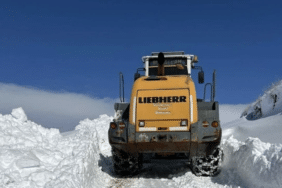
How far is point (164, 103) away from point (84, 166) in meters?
2.29

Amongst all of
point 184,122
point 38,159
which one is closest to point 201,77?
point 184,122

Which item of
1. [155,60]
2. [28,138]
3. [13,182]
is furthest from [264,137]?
[13,182]

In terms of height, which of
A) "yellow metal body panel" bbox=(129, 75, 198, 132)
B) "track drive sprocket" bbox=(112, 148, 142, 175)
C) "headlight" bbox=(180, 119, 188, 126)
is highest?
"yellow metal body panel" bbox=(129, 75, 198, 132)

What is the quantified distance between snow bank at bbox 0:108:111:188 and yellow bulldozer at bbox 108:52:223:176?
2.99 ft

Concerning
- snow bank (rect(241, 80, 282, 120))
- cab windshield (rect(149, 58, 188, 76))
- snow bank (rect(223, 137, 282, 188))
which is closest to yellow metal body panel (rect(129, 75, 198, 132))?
snow bank (rect(223, 137, 282, 188))

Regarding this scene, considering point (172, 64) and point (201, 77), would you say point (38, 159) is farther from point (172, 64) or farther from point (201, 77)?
point (172, 64)

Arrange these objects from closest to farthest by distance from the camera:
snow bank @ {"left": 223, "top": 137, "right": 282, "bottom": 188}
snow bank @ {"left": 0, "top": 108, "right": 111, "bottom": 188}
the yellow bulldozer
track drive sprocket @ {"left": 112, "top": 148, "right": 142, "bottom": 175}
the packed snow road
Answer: snow bank @ {"left": 0, "top": 108, "right": 111, "bottom": 188}, the packed snow road, snow bank @ {"left": 223, "top": 137, "right": 282, "bottom": 188}, the yellow bulldozer, track drive sprocket @ {"left": 112, "top": 148, "right": 142, "bottom": 175}

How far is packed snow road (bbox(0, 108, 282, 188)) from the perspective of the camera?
16.3 ft

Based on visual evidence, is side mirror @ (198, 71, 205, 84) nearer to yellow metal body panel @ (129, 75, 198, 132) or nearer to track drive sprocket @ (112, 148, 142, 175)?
yellow metal body panel @ (129, 75, 198, 132)

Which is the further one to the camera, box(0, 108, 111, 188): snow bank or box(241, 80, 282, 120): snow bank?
box(241, 80, 282, 120): snow bank

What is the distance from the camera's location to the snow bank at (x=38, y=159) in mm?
4793

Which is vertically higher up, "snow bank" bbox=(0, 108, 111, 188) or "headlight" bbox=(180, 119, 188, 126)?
"headlight" bbox=(180, 119, 188, 126)

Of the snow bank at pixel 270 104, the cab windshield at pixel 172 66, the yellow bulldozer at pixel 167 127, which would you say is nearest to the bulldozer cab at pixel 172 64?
the cab windshield at pixel 172 66

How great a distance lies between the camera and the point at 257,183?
5.45m
